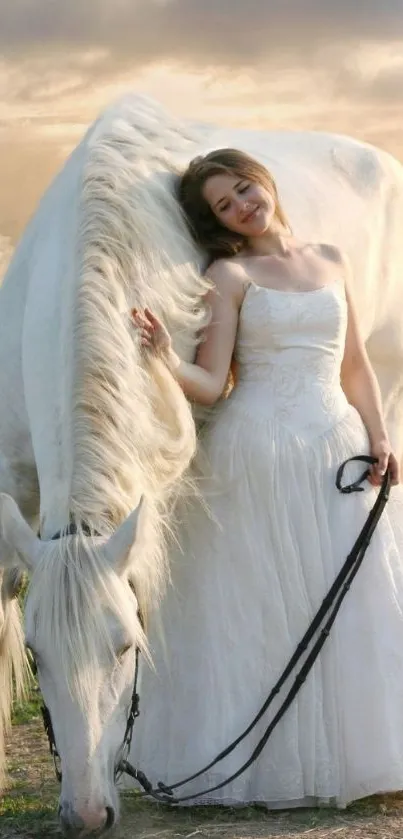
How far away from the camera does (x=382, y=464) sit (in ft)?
13.3

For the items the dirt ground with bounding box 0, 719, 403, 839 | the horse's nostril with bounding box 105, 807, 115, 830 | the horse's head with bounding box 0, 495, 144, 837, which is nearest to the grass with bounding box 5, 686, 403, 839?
the dirt ground with bounding box 0, 719, 403, 839

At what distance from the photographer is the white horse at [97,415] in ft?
A: 10.1

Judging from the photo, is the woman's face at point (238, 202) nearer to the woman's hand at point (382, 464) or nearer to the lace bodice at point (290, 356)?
the lace bodice at point (290, 356)

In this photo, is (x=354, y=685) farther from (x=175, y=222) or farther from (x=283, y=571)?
(x=175, y=222)

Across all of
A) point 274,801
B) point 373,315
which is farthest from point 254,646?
point 373,315

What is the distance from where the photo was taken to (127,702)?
3221mm

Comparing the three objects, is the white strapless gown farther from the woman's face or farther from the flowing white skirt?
the woman's face

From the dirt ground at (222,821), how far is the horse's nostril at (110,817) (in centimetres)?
29

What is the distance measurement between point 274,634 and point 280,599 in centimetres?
11

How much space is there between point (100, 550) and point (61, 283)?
1.05 metres

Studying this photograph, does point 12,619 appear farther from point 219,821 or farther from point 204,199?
point 204,199

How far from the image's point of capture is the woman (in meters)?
3.78

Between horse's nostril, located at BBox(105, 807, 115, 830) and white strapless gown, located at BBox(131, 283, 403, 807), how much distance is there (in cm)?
74

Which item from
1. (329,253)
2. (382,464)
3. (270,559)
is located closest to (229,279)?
(329,253)
